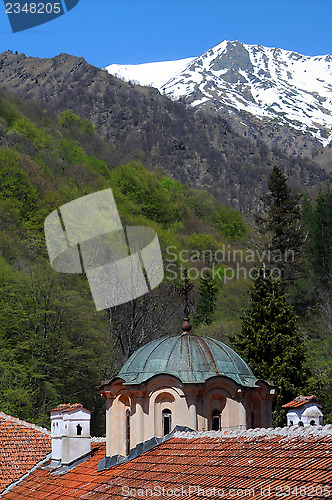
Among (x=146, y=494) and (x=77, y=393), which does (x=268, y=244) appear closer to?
(x=77, y=393)

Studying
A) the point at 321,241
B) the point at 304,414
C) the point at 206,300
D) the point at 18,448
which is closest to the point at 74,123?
the point at 206,300

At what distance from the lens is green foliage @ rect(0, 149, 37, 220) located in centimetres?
6022

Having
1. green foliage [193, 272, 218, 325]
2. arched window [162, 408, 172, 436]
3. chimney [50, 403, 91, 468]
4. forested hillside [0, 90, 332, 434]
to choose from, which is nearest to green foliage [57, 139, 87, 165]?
A: forested hillside [0, 90, 332, 434]

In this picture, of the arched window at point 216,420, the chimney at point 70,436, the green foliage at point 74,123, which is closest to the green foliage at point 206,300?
the chimney at point 70,436

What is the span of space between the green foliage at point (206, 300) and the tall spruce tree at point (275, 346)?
61.1ft

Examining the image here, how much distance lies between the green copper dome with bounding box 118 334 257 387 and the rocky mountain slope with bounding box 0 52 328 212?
247 ft

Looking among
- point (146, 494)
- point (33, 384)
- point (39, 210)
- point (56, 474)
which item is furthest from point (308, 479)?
point (39, 210)

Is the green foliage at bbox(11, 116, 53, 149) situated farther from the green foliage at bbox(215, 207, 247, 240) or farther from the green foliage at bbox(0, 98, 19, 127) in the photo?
the green foliage at bbox(215, 207, 247, 240)

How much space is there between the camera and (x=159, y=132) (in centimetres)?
11456

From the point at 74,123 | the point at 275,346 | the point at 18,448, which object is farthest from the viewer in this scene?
the point at 74,123

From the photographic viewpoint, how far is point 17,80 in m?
130

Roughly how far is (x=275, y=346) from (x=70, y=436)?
14.0 meters

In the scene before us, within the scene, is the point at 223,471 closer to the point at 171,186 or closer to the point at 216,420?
the point at 216,420

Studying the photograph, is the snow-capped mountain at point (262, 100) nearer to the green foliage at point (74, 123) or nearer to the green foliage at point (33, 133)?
the green foliage at point (74, 123)
